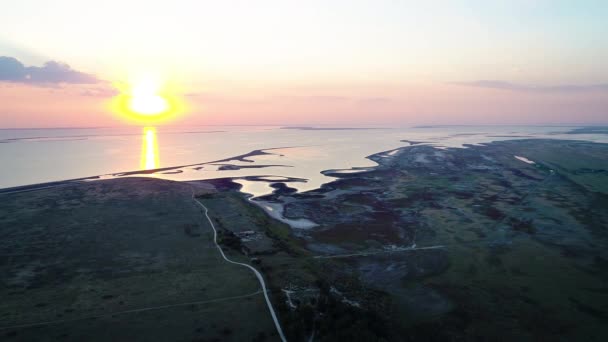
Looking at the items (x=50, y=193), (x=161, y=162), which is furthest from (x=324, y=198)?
(x=161, y=162)

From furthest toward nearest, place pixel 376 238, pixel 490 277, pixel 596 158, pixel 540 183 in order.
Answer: pixel 596 158, pixel 540 183, pixel 376 238, pixel 490 277

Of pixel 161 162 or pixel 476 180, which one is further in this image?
pixel 161 162

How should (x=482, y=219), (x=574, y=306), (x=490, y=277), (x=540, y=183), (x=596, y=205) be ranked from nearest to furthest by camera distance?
(x=574, y=306) → (x=490, y=277) → (x=482, y=219) → (x=596, y=205) → (x=540, y=183)

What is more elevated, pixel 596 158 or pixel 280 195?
pixel 596 158

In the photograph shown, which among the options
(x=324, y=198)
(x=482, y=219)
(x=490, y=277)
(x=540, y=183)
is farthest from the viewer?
(x=540, y=183)

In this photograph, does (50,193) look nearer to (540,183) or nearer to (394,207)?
(394,207)

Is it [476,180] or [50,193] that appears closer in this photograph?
[50,193]

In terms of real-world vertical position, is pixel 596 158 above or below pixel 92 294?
above

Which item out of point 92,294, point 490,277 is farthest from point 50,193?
point 490,277

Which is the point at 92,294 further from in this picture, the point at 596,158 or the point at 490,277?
the point at 596,158
